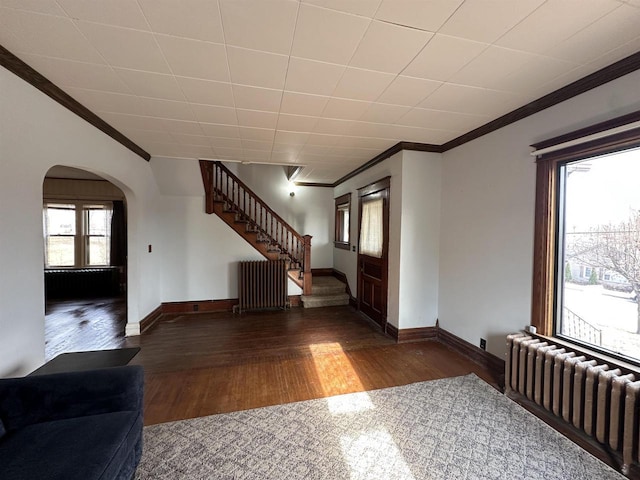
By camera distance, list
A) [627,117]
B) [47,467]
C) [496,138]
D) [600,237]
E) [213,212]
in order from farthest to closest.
A: [213,212], [496,138], [600,237], [627,117], [47,467]

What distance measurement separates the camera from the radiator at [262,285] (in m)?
5.02

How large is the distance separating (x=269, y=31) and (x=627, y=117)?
2514mm

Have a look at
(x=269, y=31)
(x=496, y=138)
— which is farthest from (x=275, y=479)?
(x=496, y=138)

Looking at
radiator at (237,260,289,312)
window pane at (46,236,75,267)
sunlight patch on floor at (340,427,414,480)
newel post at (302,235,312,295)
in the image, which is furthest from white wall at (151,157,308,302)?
sunlight patch on floor at (340,427,414,480)

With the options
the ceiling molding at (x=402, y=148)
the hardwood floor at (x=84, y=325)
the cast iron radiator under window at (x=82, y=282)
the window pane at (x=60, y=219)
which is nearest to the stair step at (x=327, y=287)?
the ceiling molding at (x=402, y=148)

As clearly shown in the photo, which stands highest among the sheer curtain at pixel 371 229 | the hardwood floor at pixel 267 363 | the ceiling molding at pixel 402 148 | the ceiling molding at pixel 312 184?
the ceiling molding at pixel 312 184

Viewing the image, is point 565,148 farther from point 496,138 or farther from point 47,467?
point 47,467

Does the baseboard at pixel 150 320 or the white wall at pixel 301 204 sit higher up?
the white wall at pixel 301 204

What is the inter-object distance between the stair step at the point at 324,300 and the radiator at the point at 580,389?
338 cm

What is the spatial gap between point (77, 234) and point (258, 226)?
470 centimetres

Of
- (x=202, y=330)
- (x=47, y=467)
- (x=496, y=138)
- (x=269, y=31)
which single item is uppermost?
(x=269, y=31)

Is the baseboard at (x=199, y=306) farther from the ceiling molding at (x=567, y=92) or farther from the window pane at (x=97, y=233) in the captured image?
the ceiling molding at (x=567, y=92)

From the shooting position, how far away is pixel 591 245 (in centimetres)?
211

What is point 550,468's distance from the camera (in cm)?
167
